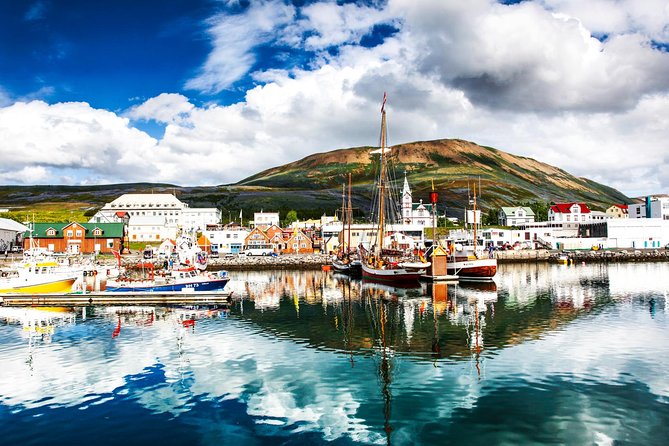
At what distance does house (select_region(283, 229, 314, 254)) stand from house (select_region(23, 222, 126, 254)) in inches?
1706

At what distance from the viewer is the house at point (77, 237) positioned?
125 meters

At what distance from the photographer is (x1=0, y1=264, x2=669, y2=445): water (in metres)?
Result: 19.8

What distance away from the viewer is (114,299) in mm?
56062

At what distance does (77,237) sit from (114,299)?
8166 cm

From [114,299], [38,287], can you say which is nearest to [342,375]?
[114,299]

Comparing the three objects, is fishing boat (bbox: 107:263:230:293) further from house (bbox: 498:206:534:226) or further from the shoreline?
house (bbox: 498:206:534:226)

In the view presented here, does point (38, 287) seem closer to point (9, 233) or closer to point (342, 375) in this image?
point (342, 375)

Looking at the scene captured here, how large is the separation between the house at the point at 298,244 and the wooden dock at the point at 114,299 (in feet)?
260

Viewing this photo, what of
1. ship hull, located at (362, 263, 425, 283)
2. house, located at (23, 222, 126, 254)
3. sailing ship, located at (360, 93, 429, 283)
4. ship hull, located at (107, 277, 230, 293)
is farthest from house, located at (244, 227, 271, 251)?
ship hull, located at (107, 277, 230, 293)

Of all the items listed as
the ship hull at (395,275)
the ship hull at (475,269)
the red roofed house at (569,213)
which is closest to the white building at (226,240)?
the ship hull at (395,275)

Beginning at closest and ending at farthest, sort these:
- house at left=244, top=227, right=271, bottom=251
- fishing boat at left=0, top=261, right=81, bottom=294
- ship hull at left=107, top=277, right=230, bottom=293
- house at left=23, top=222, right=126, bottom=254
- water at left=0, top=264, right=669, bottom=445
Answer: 1. water at left=0, top=264, right=669, bottom=445
2. ship hull at left=107, top=277, right=230, bottom=293
3. fishing boat at left=0, top=261, right=81, bottom=294
4. house at left=23, top=222, right=126, bottom=254
5. house at left=244, top=227, right=271, bottom=251

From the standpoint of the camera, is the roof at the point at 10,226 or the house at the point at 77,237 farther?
the roof at the point at 10,226

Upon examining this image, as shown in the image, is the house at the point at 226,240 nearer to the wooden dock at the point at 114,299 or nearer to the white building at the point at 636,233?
the wooden dock at the point at 114,299

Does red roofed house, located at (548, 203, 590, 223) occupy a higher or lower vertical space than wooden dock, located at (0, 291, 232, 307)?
higher
